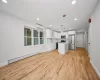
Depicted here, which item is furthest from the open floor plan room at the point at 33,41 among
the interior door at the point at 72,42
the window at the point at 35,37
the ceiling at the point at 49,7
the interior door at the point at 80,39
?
the interior door at the point at 80,39

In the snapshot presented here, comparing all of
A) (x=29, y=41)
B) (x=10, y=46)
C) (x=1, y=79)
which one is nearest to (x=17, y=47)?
(x=10, y=46)

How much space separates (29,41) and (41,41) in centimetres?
162

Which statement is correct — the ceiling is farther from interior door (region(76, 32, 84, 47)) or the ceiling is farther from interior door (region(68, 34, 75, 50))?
interior door (region(76, 32, 84, 47))

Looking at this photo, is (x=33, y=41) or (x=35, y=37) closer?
(x=33, y=41)

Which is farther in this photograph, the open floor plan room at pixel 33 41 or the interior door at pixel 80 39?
the interior door at pixel 80 39

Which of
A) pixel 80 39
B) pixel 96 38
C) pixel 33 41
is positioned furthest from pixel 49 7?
pixel 80 39

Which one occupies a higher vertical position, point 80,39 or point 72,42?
point 80,39

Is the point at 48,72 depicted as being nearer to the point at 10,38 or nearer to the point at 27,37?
the point at 10,38

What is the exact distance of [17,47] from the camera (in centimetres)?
365

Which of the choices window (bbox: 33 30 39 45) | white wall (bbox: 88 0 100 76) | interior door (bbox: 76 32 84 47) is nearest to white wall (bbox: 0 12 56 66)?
window (bbox: 33 30 39 45)

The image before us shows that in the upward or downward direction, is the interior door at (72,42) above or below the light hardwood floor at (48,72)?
above

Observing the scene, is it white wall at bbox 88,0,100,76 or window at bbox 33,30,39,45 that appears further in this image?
window at bbox 33,30,39,45

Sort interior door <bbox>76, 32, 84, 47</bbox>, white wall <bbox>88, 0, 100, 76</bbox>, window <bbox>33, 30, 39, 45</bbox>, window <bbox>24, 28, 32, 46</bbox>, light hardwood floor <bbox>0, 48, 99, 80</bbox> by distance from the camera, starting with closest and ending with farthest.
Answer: light hardwood floor <bbox>0, 48, 99, 80</bbox> → white wall <bbox>88, 0, 100, 76</bbox> → window <bbox>24, 28, 32, 46</bbox> → window <bbox>33, 30, 39, 45</bbox> → interior door <bbox>76, 32, 84, 47</bbox>

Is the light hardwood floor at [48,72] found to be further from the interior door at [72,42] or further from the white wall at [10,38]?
the interior door at [72,42]
